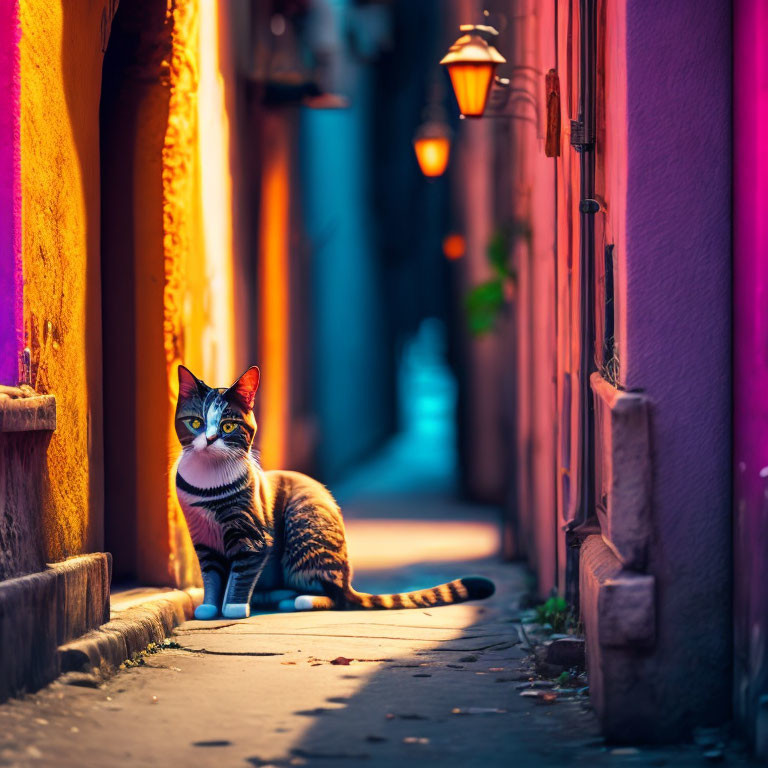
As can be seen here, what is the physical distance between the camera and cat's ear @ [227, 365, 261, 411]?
23.5 feet

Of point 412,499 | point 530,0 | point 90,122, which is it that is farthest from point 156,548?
point 412,499

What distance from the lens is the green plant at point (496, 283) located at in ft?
40.8

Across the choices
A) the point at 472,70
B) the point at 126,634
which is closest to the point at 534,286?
the point at 472,70

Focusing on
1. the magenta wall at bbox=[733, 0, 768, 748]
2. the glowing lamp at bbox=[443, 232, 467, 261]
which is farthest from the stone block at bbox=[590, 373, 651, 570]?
the glowing lamp at bbox=[443, 232, 467, 261]

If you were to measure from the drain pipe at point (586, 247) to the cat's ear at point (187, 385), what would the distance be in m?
2.00

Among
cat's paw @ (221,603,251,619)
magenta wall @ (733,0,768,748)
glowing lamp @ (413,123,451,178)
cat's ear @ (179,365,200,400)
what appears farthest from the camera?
glowing lamp @ (413,123,451,178)

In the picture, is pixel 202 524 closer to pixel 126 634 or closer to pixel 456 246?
pixel 126 634

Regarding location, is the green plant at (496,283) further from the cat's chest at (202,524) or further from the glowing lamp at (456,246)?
the glowing lamp at (456,246)

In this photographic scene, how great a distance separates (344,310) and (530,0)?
12.3m

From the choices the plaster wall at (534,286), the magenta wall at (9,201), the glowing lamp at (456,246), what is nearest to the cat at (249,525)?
the plaster wall at (534,286)

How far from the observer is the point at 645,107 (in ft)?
17.0

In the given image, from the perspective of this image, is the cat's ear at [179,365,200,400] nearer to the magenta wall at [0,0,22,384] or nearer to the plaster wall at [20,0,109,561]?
the plaster wall at [20,0,109,561]

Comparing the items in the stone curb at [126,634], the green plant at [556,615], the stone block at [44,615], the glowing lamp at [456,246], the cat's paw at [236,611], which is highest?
the glowing lamp at [456,246]

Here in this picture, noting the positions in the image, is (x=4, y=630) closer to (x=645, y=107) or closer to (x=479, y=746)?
(x=479, y=746)
